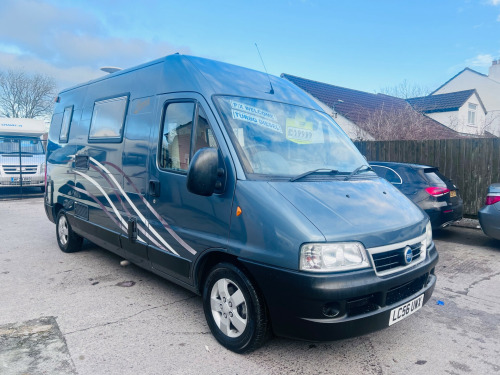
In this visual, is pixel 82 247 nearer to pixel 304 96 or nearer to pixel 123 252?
pixel 123 252

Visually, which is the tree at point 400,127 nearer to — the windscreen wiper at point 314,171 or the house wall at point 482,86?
the windscreen wiper at point 314,171

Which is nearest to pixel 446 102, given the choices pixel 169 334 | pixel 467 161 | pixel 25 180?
pixel 467 161

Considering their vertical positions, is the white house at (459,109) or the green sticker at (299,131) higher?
the white house at (459,109)

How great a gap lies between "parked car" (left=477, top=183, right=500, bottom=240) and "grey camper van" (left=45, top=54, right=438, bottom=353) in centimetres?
342

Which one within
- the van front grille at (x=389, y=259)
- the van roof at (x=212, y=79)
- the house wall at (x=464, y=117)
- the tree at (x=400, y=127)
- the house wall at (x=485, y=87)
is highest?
the house wall at (x=485, y=87)

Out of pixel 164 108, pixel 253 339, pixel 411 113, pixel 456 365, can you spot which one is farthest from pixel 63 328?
pixel 411 113

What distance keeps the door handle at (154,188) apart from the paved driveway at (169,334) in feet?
4.04

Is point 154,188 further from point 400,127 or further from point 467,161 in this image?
point 400,127

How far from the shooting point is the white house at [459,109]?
25797 mm

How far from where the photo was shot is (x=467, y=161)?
9570 millimetres

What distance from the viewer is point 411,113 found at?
16234 millimetres

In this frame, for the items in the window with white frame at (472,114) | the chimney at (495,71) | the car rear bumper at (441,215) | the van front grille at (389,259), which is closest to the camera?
the van front grille at (389,259)

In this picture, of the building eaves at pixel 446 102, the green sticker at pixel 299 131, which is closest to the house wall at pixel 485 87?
the building eaves at pixel 446 102

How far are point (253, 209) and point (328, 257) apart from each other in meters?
0.67
